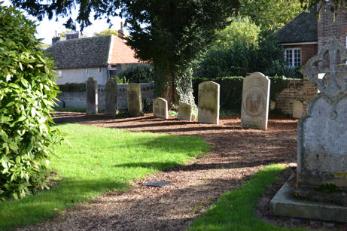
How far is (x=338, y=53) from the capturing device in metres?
7.13

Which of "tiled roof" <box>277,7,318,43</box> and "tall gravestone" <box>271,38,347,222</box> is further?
"tiled roof" <box>277,7,318,43</box>

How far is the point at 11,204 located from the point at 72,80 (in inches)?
1876

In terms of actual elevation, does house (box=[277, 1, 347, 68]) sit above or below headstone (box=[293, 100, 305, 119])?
above

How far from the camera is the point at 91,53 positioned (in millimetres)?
52938

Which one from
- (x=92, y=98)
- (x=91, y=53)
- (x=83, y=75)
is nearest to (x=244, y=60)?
(x=92, y=98)

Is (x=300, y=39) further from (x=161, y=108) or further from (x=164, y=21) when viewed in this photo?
(x=161, y=108)

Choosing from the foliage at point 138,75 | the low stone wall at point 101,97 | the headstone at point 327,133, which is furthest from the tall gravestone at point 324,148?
the foliage at point 138,75

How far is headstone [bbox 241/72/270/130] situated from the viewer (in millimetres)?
15656

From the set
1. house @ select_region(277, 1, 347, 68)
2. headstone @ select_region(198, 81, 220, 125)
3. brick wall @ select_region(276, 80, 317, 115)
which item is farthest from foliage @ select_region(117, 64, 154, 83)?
headstone @ select_region(198, 81, 220, 125)

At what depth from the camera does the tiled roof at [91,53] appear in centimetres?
5105

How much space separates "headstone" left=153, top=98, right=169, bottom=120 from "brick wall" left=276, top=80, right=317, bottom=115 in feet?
19.3

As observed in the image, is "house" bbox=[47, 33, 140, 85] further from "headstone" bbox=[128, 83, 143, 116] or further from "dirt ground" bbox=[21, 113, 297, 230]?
"dirt ground" bbox=[21, 113, 297, 230]

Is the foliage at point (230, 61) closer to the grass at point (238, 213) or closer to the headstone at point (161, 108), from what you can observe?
the headstone at point (161, 108)

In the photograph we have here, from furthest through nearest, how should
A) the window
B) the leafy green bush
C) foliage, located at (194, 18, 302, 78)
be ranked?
the window < foliage, located at (194, 18, 302, 78) < the leafy green bush
